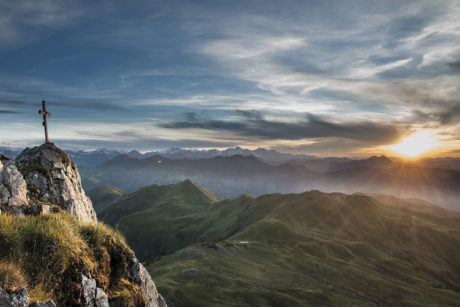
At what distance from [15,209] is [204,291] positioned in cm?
7602

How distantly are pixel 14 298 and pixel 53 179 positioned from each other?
21.9m

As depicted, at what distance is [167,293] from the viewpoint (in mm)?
72562

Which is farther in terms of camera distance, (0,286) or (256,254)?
(256,254)

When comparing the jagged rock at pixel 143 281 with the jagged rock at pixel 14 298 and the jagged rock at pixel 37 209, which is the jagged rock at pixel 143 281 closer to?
the jagged rock at pixel 37 209

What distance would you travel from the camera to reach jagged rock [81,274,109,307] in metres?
10.1

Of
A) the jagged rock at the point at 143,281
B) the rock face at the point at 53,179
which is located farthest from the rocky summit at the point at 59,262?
the rock face at the point at 53,179

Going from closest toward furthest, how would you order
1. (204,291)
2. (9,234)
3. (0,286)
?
(0,286)
(9,234)
(204,291)

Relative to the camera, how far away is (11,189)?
53.6 feet

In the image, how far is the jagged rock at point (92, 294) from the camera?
10.1m

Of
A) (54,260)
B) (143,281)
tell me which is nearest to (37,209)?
(143,281)

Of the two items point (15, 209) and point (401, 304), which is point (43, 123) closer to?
point (15, 209)

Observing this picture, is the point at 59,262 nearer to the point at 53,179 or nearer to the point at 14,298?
the point at 14,298

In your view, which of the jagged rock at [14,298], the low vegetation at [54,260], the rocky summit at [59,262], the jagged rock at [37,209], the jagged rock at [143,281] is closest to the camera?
the jagged rock at [14,298]

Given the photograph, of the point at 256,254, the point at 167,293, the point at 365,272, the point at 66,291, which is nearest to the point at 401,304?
the point at 365,272
